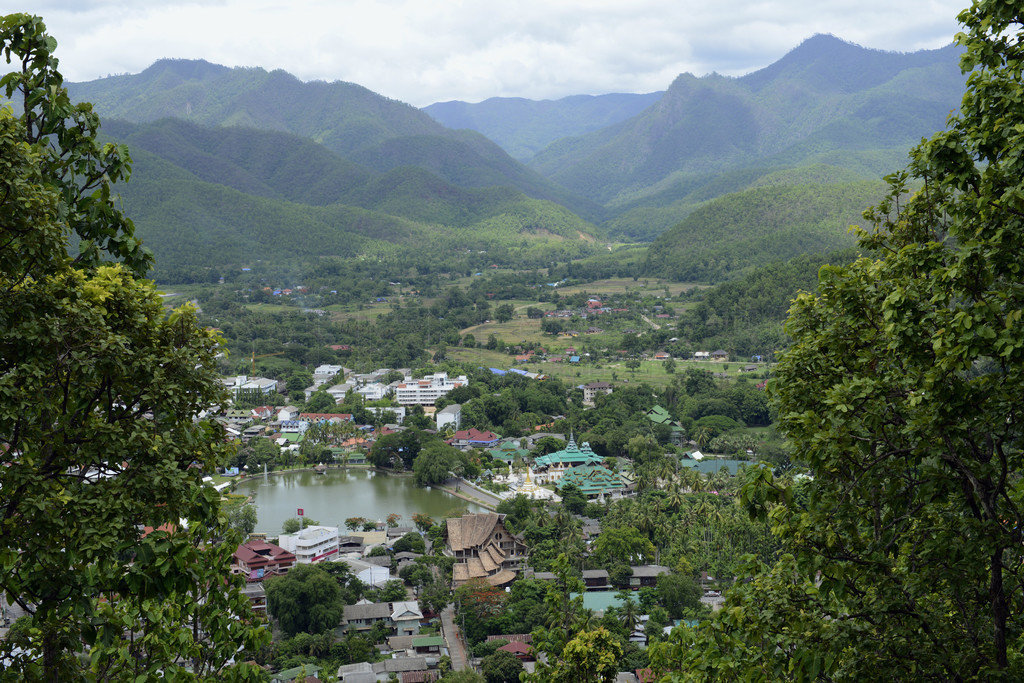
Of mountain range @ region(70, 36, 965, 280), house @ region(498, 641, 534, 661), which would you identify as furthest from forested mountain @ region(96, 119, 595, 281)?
house @ region(498, 641, 534, 661)

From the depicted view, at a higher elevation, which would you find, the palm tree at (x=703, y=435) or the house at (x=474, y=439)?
the house at (x=474, y=439)

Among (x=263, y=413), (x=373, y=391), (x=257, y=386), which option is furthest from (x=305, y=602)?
(x=257, y=386)

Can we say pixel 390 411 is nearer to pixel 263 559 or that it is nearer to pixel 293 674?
pixel 263 559

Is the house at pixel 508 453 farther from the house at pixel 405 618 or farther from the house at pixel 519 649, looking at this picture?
the house at pixel 519 649

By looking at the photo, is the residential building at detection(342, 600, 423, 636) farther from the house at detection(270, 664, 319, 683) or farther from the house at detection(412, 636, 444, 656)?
the house at detection(270, 664, 319, 683)

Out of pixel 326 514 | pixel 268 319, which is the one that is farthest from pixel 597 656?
pixel 268 319

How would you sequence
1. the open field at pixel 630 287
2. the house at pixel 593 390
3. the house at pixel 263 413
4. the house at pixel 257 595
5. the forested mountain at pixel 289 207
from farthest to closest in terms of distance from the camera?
the forested mountain at pixel 289 207 < the open field at pixel 630 287 < the house at pixel 593 390 < the house at pixel 263 413 < the house at pixel 257 595

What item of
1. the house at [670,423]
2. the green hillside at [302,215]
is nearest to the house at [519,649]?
the house at [670,423]
